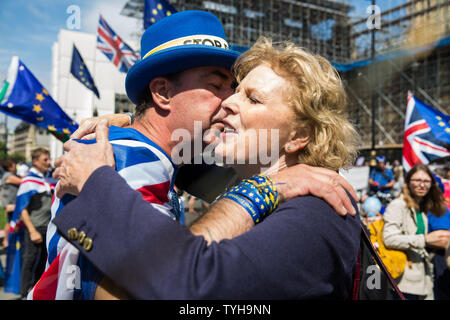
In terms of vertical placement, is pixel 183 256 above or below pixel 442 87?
below

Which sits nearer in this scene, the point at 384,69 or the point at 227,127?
the point at 227,127

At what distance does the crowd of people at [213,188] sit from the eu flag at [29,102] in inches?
146

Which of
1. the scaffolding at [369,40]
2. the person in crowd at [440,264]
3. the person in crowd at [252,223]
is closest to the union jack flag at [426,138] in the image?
the person in crowd at [440,264]

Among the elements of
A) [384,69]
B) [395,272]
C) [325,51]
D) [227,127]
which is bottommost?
[395,272]

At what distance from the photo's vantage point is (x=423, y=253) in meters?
3.76

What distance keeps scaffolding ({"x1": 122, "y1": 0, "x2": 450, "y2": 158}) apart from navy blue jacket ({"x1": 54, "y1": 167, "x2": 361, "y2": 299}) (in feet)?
58.4

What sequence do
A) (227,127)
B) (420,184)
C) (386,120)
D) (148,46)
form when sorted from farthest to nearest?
(386,120), (420,184), (148,46), (227,127)

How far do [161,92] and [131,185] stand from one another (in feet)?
2.11

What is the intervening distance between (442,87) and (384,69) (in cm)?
376

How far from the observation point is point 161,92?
1.72m

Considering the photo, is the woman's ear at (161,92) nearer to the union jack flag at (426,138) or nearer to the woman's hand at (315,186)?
the woman's hand at (315,186)

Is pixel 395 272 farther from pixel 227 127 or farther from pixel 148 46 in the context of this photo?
pixel 148 46

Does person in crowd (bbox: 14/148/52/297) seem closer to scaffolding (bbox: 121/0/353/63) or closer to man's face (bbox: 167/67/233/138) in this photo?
man's face (bbox: 167/67/233/138)

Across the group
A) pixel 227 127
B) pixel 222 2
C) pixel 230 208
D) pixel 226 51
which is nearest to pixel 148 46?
pixel 226 51
